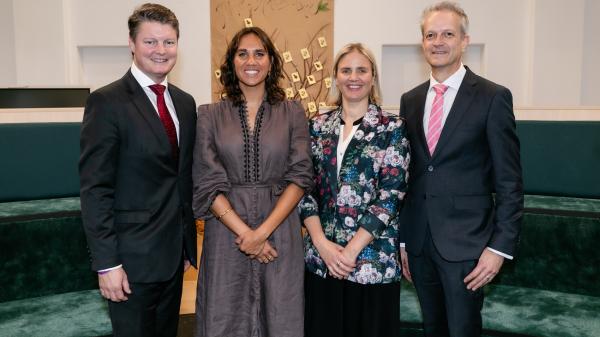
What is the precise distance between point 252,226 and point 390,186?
0.58 metres

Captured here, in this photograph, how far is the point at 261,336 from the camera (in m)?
2.32

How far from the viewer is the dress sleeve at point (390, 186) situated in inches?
84.9

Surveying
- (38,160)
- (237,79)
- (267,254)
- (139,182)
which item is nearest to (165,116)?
(139,182)

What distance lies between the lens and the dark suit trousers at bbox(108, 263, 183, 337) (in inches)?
80.3

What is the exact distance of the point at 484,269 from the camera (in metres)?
2.06

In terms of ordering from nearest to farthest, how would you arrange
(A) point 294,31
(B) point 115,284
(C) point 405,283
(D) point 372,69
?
1. (B) point 115,284
2. (D) point 372,69
3. (C) point 405,283
4. (A) point 294,31

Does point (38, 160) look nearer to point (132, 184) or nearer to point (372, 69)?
point (132, 184)

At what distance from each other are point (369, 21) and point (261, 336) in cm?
550

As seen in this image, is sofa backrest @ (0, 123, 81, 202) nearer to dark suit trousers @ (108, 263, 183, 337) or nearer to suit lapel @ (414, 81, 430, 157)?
dark suit trousers @ (108, 263, 183, 337)

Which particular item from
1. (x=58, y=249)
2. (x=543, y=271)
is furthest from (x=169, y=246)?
(x=543, y=271)

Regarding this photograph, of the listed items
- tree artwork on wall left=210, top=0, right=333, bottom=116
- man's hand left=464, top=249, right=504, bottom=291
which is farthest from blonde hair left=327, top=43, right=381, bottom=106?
tree artwork on wall left=210, top=0, right=333, bottom=116

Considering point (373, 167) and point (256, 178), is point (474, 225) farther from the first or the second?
point (256, 178)

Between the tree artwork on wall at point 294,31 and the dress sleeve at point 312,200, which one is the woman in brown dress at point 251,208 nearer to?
the dress sleeve at point 312,200

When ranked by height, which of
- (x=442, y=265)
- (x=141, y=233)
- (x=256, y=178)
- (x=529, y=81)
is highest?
(x=529, y=81)
